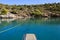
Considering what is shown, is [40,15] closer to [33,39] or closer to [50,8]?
[50,8]

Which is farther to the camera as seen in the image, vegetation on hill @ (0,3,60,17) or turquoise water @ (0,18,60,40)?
vegetation on hill @ (0,3,60,17)

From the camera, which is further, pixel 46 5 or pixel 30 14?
pixel 46 5

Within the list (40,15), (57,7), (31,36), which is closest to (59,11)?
(57,7)

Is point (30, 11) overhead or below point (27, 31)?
overhead

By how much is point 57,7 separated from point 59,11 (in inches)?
135

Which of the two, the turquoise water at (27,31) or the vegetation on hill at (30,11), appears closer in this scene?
the turquoise water at (27,31)

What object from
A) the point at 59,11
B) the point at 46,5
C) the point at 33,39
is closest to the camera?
the point at 33,39

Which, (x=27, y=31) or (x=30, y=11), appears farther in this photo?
(x=30, y=11)

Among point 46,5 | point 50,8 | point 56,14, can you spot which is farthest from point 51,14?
point 46,5

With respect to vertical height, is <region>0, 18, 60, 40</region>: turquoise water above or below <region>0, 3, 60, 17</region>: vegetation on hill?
below

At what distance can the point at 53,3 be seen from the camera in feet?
160

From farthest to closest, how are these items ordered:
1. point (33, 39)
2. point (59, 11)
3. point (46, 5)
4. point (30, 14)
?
1. point (46, 5)
2. point (59, 11)
3. point (30, 14)
4. point (33, 39)

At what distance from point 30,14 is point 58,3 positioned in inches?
632

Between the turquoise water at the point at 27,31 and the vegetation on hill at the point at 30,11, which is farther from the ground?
the vegetation on hill at the point at 30,11
